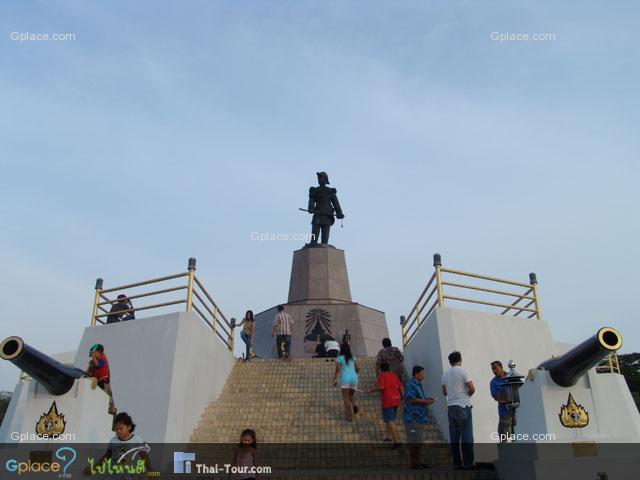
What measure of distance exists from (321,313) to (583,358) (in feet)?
39.8

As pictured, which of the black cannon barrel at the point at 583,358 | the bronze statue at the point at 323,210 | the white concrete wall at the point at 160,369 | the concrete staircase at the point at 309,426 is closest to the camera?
the black cannon barrel at the point at 583,358

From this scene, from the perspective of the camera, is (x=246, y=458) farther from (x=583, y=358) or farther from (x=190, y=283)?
(x=190, y=283)

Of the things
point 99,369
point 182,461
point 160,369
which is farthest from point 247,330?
point 99,369

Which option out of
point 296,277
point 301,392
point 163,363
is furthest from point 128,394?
point 296,277

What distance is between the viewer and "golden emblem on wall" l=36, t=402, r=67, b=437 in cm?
607

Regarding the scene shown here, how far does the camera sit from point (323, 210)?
2056 centimetres

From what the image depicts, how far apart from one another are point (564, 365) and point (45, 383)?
5703mm

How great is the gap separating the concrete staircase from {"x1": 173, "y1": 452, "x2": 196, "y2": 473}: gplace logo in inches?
10.7

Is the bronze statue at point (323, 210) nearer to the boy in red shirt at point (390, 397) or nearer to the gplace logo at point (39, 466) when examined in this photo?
the boy in red shirt at point (390, 397)

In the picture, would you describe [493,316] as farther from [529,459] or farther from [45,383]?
[45,383]

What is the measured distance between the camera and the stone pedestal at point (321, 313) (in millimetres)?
16688

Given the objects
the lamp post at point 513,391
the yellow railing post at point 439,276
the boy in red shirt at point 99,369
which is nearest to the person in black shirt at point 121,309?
the boy in red shirt at point 99,369

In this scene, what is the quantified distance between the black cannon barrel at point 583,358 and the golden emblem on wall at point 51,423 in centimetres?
546

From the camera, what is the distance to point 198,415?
9.96m
